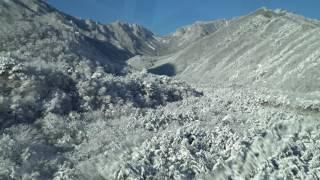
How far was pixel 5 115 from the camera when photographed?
70.5ft

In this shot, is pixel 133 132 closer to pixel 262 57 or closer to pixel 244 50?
pixel 262 57

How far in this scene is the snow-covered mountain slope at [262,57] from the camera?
4850 cm

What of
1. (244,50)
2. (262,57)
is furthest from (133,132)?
(244,50)

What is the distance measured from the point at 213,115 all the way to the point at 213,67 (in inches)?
2384

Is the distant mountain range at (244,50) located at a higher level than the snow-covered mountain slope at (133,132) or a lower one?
higher

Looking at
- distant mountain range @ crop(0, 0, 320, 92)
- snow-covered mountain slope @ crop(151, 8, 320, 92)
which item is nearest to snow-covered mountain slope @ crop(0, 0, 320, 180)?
distant mountain range @ crop(0, 0, 320, 92)

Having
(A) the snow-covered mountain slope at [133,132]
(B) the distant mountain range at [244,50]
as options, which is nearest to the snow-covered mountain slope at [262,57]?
(B) the distant mountain range at [244,50]

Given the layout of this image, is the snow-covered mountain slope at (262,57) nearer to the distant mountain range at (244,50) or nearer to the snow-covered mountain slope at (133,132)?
the distant mountain range at (244,50)

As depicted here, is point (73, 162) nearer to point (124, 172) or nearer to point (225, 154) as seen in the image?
point (124, 172)

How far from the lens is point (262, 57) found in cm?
7075

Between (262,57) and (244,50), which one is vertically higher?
(244,50)

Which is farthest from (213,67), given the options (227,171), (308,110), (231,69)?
(227,171)

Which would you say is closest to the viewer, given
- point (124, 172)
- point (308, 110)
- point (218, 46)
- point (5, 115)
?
point (124, 172)

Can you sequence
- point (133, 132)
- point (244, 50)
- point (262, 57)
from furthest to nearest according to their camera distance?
point (244, 50)
point (262, 57)
point (133, 132)
